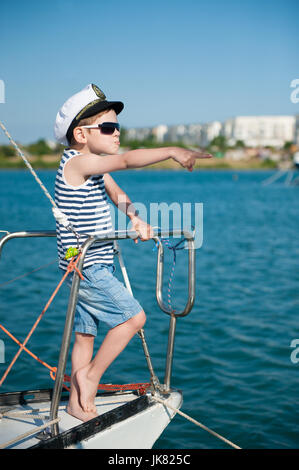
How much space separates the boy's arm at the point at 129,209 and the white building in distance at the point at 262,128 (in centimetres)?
17979

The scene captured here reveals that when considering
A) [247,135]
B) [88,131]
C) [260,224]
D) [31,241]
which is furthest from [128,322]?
[247,135]

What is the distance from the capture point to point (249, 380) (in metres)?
5.45

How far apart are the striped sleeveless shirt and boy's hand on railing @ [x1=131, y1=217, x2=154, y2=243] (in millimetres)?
157

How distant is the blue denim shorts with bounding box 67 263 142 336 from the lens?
8.98 ft

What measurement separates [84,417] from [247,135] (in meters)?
187

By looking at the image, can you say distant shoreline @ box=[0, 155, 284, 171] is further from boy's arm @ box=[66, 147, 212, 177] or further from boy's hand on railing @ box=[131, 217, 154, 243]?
boy's arm @ box=[66, 147, 212, 177]

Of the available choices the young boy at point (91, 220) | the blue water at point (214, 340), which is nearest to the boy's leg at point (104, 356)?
the young boy at point (91, 220)

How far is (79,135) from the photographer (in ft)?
8.95

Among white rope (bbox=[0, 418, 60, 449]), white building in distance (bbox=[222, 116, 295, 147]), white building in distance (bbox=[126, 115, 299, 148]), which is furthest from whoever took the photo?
white building in distance (bbox=[222, 116, 295, 147])

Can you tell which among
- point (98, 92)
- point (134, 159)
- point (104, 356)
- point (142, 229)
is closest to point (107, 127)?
point (98, 92)

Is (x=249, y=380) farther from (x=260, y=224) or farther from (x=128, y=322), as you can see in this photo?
(x=260, y=224)

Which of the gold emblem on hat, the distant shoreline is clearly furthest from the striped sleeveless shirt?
the distant shoreline

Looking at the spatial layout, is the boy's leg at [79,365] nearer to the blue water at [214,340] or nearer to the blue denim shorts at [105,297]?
the blue denim shorts at [105,297]

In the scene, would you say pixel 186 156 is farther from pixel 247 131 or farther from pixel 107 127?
pixel 247 131
